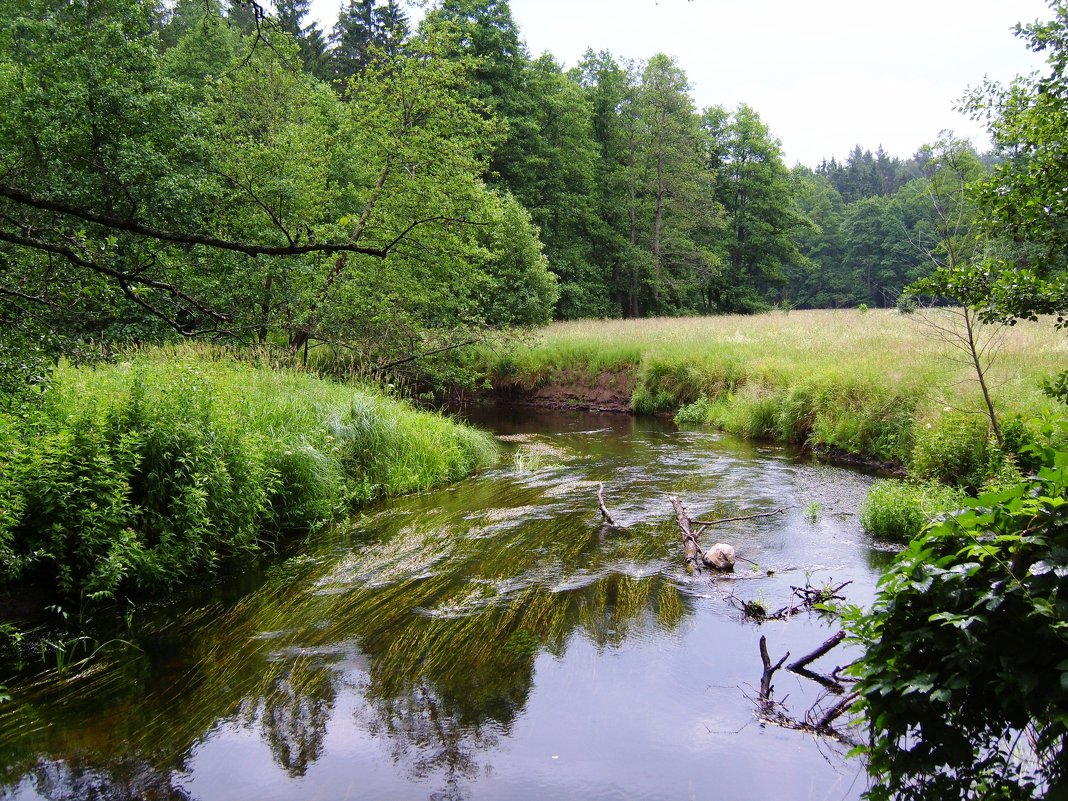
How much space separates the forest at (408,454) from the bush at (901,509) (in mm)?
60

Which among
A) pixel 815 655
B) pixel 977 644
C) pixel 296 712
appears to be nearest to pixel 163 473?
pixel 296 712

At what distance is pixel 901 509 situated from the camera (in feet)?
26.2

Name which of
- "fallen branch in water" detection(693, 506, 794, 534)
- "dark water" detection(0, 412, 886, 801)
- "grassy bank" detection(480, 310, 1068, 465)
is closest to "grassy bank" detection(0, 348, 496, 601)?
"dark water" detection(0, 412, 886, 801)

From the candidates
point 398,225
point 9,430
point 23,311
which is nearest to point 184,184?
point 398,225

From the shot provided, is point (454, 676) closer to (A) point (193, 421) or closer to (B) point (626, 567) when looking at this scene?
(B) point (626, 567)

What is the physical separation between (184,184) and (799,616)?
1557 cm

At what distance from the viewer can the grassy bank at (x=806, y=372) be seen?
11.6 metres

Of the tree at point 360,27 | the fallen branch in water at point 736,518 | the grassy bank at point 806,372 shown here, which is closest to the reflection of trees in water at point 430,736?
the fallen branch in water at point 736,518

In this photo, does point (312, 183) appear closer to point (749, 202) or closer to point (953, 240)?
point (953, 240)

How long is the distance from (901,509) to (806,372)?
25.5 ft

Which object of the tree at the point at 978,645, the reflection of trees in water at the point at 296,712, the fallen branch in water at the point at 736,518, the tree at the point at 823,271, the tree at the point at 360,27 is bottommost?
the reflection of trees in water at the point at 296,712

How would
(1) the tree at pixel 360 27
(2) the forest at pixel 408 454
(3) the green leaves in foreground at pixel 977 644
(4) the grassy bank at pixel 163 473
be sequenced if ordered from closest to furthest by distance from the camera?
(3) the green leaves in foreground at pixel 977 644 < (2) the forest at pixel 408 454 < (4) the grassy bank at pixel 163 473 < (1) the tree at pixel 360 27

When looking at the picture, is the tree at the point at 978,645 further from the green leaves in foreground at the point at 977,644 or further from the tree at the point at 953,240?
the tree at the point at 953,240

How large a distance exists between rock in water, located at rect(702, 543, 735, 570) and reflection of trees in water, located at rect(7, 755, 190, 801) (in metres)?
5.12
